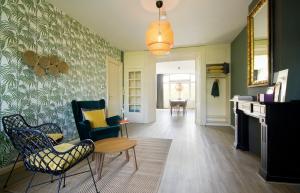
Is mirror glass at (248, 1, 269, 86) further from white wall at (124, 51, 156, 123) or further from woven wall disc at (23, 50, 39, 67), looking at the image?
woven wall disc at (23, 50, 39, 67)

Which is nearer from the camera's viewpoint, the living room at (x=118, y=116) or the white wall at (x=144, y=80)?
the living room at (x=118, y=116)

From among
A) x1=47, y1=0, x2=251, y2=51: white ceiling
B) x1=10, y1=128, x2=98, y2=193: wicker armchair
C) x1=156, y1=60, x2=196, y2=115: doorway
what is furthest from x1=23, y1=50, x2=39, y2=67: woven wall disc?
x1=156, y1=60, x2=196, y2=115: doorway

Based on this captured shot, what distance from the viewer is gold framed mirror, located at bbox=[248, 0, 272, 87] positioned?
2316 millimetres

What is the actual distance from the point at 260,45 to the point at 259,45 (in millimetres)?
36

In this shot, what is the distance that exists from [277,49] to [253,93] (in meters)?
1.06

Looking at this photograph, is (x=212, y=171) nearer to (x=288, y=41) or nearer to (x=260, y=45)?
(x=288, y=41)

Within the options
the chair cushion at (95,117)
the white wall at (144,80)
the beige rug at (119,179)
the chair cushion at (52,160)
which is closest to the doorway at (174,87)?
the white wall at (144,80)

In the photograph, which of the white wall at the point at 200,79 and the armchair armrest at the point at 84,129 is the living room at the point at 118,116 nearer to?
the armchair armrest at the point at 84,129

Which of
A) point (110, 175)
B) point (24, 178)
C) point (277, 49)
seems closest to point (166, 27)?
point (277, 49)

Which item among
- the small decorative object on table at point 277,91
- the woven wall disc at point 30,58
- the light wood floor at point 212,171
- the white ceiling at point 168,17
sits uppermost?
the white ceiling at point 168,17

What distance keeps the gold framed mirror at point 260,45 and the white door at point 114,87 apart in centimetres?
374

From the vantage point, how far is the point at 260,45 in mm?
2576

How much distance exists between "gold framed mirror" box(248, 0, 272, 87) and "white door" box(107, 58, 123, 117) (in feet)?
12.3

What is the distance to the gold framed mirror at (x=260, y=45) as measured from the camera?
232 cm
